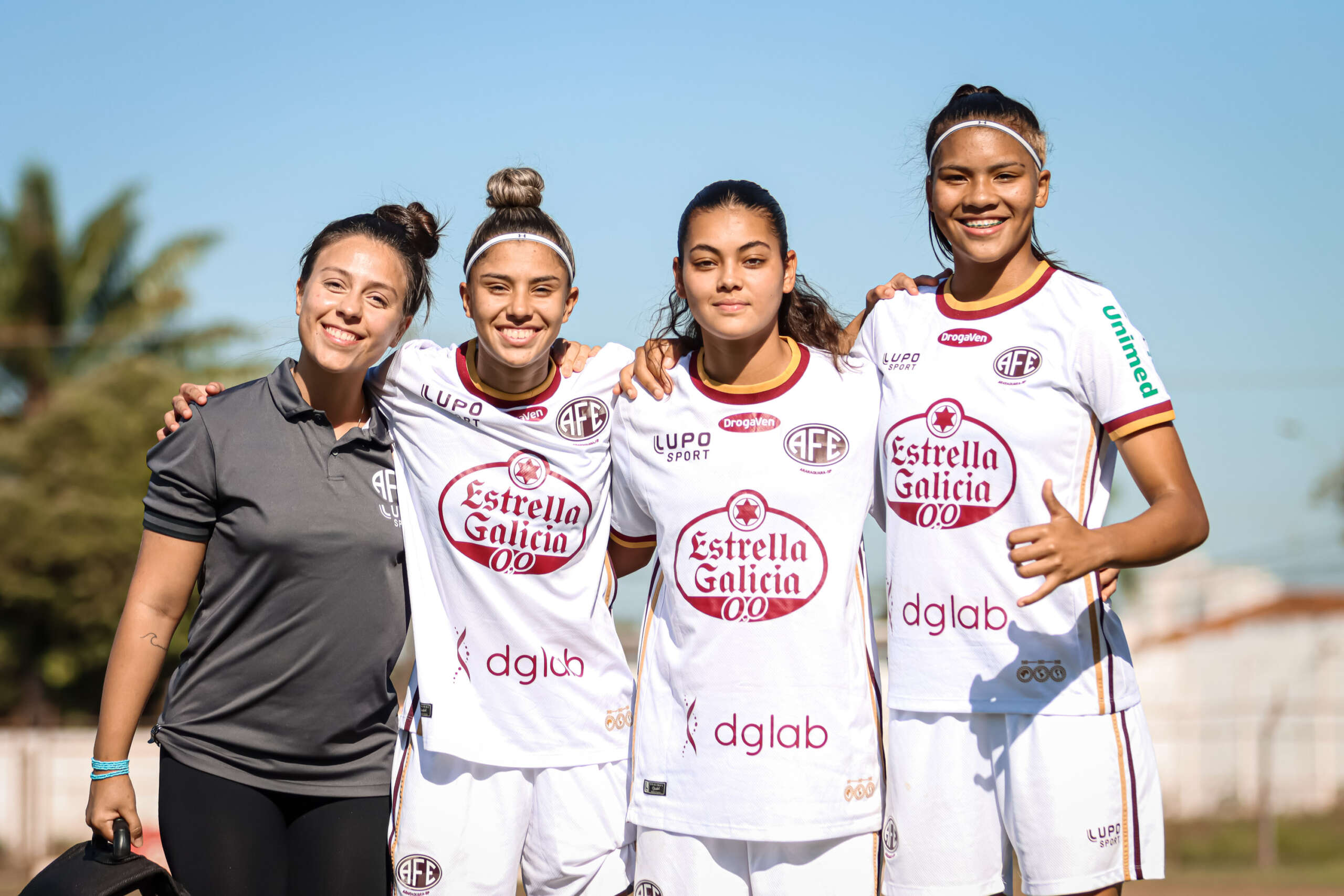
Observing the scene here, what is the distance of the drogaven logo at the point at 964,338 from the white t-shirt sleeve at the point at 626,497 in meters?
0.87

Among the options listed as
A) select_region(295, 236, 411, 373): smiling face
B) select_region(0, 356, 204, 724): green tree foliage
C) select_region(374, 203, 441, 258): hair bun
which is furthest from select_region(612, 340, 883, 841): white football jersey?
select_region(0, 356, 204, 724): green tree foliage

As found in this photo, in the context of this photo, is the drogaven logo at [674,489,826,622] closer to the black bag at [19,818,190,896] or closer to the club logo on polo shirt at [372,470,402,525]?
the club logo on polo shirt at [372,470,402,525]

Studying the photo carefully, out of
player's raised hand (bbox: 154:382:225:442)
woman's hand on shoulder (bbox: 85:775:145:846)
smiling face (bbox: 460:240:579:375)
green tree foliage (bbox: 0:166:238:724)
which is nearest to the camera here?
woman's hand on shoulder (bbox: 85:775:145:846)

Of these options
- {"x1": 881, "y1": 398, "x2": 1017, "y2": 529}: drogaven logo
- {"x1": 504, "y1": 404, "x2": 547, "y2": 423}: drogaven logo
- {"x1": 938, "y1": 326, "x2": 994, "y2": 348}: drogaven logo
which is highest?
{"x1": 938, "y1": 326, "x2": 994, "y2": 348}: drogaven logo

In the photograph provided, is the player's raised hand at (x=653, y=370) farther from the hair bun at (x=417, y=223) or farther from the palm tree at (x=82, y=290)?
the palm tree at (x=82, y=290)

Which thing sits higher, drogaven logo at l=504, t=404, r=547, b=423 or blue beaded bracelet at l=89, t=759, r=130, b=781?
drogaven logo at l=504, t=404, r=547, b=423

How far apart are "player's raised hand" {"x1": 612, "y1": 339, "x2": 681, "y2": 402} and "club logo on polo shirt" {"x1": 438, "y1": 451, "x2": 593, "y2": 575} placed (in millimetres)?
335

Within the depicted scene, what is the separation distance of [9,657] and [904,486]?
710 inches

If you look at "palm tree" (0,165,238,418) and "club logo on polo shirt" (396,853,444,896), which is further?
"palm tree" (0,165,238,418)

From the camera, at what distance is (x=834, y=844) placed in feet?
10.6

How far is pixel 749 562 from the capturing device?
330cm

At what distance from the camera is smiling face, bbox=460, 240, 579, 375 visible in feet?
11.5

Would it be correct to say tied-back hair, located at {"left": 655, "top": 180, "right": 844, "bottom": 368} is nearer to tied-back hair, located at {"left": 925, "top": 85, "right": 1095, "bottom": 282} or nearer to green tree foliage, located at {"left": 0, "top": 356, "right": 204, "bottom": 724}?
tied-back hair, located at {"left": 925, "top": 85, "right": 1095, "bottom": 282}

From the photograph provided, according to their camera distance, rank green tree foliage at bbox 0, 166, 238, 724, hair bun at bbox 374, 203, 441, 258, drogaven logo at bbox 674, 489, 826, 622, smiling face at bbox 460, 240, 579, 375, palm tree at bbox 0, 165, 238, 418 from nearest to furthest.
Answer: drogaven logo at bbox 674, 489, 826, 622 → smiling face at bbox 460, 240, 579, 375 → hair bun at bbox 374, 203, 441, 258 → green tree foliage at bbox 0, 166, 238, 724 → palm tree at bbox 0, 165, 238, 418
